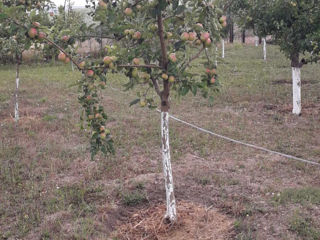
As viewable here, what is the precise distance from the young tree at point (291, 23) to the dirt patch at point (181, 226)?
3740 millimetres

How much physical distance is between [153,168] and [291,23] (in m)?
3.62

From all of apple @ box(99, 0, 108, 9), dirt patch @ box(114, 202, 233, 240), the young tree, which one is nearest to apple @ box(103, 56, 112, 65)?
apple @ box(99, 0, 108, 9)

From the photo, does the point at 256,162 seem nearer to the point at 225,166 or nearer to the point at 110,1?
the point at 225,166

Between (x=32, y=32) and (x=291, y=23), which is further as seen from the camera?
(x=291, y=23)

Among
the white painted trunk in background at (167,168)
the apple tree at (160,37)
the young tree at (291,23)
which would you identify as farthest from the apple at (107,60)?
the young tree at (291,23)

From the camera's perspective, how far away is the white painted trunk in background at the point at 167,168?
318 cm

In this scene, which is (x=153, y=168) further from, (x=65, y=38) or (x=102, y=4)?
(x=102, y=4)

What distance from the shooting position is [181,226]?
3.37m

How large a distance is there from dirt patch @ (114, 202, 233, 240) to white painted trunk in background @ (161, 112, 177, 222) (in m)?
0.11

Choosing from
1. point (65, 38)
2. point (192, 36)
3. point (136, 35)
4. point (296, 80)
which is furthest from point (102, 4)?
point (296, 80)

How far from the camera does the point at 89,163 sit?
495 centimetres

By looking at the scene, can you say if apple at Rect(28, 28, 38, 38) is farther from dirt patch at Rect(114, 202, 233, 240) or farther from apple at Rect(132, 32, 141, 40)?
dirt patch at Rect(114, 202, 233, 240)

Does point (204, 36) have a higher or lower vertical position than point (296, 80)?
higher

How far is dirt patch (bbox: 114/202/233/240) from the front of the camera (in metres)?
3.25
